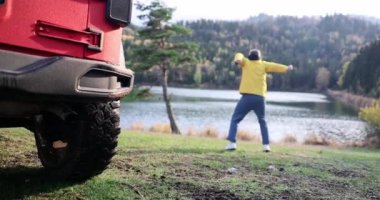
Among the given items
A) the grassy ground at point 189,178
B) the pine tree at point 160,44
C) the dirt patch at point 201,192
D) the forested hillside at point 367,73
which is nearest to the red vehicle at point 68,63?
the grassy ground at point 189,178

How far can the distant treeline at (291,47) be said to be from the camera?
355ft

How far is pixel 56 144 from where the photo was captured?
4156mm

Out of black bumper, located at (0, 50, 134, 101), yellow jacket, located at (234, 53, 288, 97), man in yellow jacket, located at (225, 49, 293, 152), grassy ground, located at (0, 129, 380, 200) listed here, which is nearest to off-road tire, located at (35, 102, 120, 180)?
grassy ground, located at (0, 129, 380, 200)

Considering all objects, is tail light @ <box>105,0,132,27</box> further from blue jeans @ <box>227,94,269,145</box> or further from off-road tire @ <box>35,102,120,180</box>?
blue jeans @ <box>227,94,269,145</box>

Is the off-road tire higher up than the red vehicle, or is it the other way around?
the red vehicle

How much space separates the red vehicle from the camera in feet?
8.85

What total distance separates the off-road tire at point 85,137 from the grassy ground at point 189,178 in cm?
14

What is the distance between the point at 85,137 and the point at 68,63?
40.6 inches

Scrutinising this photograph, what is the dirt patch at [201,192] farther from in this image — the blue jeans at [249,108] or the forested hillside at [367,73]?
the forested hillside at [367,73]

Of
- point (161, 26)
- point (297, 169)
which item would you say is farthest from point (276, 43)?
point (297, 169)

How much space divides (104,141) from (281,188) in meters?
1.70

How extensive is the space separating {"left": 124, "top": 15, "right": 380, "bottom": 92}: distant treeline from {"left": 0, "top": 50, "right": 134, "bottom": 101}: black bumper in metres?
75.5

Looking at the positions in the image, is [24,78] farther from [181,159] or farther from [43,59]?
[181,159]

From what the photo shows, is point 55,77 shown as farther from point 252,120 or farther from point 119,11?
point 252,120
